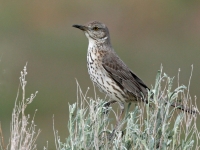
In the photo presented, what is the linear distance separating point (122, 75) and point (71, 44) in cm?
1153

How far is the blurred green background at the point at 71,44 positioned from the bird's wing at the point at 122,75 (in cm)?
557

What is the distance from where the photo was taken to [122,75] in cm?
934

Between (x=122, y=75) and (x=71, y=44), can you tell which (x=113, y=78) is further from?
(x=71, y=44)

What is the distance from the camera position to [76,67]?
18828mm

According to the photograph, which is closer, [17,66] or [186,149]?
[186,149]

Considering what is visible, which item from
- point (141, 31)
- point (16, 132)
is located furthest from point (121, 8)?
point (16, 132)

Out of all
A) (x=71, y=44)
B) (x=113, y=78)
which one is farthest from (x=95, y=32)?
(x=71, y=44)

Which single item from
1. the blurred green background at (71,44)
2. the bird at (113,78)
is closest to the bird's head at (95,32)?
the bird at (113,78)

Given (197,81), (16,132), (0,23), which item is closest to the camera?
(16,132)

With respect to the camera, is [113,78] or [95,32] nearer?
[113,78]

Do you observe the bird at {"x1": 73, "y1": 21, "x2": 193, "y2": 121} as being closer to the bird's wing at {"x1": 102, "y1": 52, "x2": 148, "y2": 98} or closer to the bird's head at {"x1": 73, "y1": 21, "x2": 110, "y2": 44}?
the bird's wing at {"x1": 102, "y1": 52, "x2": 148, "y2": 98}

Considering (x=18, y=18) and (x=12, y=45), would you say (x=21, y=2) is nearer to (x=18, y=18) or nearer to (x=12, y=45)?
(x=18, y=18)

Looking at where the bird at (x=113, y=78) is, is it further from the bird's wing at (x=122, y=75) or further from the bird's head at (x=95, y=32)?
the bird's head at (x=95, y=32)

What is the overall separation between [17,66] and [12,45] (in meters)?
1.61
